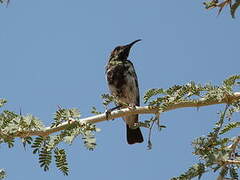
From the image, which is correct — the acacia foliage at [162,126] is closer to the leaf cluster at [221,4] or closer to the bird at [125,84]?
the leaf cluster at [221,4]

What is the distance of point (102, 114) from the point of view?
3.80 meters

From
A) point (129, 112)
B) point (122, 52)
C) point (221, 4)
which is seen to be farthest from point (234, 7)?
point (122, 52)

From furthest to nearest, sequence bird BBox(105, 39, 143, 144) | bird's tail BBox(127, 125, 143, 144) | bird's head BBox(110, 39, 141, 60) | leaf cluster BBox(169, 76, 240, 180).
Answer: bird's head BBox(110, 39, 141, 60) < bird's tail BBox(127, 125, 143, 144) < bird BBox(105, 39, 143, 144) < leaf cluster BBox(169, 76, 240, 180)

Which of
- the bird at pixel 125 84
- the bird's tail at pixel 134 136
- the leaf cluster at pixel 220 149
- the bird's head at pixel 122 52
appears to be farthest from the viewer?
the bird's head at pixel 122 52

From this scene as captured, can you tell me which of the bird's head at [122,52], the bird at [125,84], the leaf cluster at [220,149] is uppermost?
the bird's head at [122,52]

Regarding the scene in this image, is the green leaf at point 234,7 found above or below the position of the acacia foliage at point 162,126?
above

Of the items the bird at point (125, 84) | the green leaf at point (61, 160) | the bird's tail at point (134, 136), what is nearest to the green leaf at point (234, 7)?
the green leaf at point (61, 160)

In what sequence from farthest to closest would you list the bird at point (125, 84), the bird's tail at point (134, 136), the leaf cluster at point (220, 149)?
the bird's tail at point (134, 136) < the bird at point (125, 84) < the leaf cluster at point (220, 149)

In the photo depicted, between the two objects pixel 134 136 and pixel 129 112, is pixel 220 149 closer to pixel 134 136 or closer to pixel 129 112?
pixel 129 112

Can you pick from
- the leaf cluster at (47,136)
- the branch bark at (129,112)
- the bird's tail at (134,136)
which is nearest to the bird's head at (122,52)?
the bird's tail at (134,136)

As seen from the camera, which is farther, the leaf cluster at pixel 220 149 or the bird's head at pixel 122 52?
the bird's head at pixel 122 52

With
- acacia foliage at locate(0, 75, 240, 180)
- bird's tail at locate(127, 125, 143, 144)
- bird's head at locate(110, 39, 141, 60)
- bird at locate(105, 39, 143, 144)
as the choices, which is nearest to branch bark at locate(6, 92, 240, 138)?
acacia foliage at locate(0, 75, 240, 180)

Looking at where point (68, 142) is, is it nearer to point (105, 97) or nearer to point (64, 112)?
point (64, 112)

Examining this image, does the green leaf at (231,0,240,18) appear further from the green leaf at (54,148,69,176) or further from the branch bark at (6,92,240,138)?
the green leaf at (54,148,69,176)
